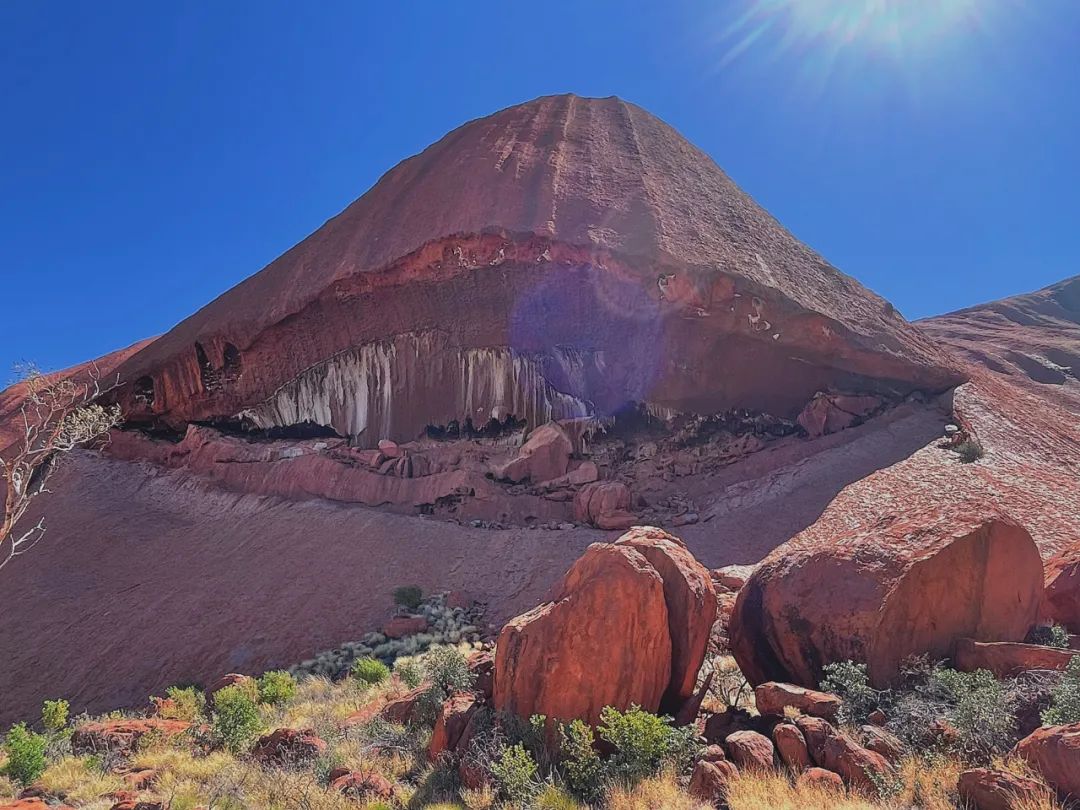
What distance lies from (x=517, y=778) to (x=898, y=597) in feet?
13.9

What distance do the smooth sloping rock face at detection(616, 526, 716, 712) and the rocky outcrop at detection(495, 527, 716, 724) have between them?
10 millimetres

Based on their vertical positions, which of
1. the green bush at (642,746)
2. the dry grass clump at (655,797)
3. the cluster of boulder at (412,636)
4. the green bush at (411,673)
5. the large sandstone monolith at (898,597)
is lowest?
the cluster of boulder at (412,636)

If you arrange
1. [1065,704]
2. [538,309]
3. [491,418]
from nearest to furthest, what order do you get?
1. [1065,704]
2. [538,309]
3. [491,418]

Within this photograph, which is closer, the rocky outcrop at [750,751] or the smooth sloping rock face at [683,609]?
the rocky outcrop at [750,751]

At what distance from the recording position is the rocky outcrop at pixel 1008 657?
5734 millimetres

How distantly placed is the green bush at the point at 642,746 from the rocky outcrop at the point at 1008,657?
2933mm

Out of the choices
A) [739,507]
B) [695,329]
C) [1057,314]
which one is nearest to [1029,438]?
[739,507]

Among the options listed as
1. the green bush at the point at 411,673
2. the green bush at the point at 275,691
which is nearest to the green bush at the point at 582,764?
the green bush at the point at 411,673

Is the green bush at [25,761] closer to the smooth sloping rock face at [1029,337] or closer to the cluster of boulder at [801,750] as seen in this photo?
the cluster of boulder at [801,750]

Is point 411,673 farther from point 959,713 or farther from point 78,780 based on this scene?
point 959,713

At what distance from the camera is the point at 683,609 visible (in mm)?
6625

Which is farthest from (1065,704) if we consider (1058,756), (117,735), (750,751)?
(117,735)

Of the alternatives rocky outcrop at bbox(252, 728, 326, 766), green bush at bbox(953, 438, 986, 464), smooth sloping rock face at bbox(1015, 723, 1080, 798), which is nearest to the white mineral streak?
green bush at bbox(953, 438, 986, 464)

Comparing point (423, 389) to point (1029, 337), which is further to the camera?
point (1029, 337)
